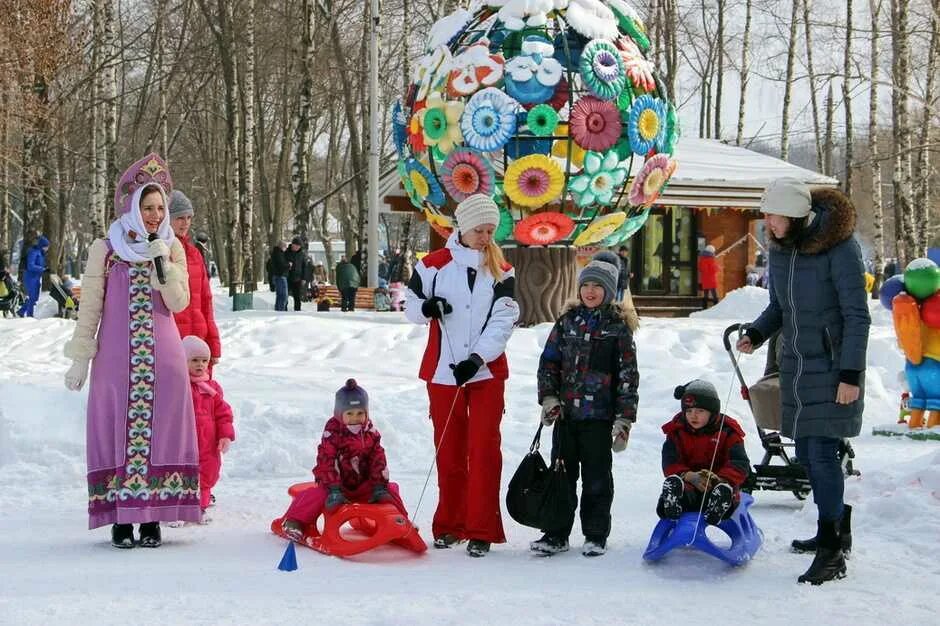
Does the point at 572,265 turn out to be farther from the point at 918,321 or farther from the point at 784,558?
the point at 784,558

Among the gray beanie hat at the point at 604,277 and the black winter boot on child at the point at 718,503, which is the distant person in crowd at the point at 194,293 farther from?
the black winter boot on child at the point at 718,503

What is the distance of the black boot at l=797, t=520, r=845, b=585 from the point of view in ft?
17.9

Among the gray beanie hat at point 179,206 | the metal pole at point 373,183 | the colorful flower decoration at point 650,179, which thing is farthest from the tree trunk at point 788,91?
the gray beanie hat at point 179,206

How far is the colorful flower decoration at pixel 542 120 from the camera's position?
46.5 feet

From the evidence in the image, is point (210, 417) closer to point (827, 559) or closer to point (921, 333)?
point (827, 559)

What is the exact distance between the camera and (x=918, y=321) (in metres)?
10.7

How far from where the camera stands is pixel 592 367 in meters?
6.14

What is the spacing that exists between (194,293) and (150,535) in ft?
5.49

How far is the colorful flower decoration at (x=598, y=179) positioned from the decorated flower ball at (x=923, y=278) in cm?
451

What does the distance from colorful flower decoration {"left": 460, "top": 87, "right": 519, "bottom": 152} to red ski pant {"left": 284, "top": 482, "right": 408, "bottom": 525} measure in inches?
328

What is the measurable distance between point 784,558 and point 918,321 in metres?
5.35

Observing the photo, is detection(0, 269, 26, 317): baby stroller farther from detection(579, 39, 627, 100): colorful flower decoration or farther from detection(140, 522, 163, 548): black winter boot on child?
detection(140, 522, 163, 548): black winter boot on child

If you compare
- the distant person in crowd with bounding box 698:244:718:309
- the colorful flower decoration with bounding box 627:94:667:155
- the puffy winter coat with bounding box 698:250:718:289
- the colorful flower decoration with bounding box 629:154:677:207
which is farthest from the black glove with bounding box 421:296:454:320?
the puffy winter coat with bounding box 698:250:718:289

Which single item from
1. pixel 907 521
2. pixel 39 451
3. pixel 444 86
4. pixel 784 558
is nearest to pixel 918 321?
pixel 907 521
